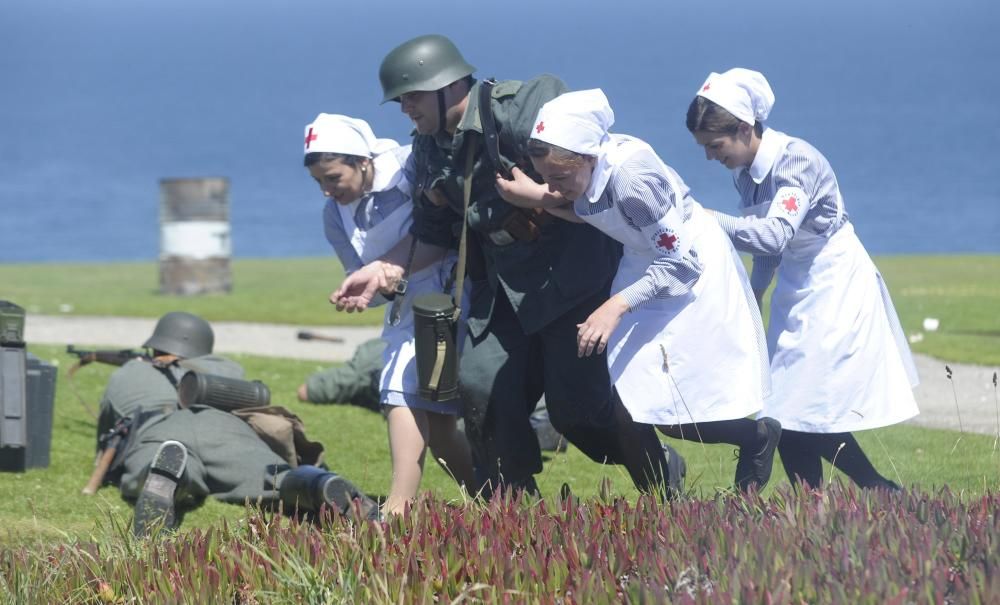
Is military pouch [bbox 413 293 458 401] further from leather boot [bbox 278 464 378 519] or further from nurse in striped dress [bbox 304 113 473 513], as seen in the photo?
leather boot [bbox 278 464 378 519]

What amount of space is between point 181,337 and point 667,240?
145 inches

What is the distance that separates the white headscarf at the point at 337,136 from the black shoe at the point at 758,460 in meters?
1.76

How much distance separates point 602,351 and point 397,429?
104 centimetres

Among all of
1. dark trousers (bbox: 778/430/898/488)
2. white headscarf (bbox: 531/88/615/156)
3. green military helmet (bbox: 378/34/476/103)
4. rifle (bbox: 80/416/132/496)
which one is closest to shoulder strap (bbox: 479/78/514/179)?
green military helmet (bbox: 378/34/476/103)

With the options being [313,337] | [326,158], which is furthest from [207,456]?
[313,337]

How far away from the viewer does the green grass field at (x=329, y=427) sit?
5855mm

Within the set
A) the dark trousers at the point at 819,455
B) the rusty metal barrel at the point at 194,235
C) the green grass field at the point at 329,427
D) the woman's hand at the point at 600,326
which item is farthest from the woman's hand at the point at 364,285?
the rusty metal barrel at the point at 194,235

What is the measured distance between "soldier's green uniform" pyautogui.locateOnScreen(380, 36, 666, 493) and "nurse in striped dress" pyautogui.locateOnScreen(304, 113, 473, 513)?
0.23 m

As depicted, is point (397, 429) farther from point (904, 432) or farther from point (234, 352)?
point (234, 352)

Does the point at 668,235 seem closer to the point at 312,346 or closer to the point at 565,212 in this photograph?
the point at 565,212

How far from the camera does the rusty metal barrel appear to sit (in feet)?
55.2

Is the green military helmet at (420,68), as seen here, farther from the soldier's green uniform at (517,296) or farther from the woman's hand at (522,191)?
the woman's hand at (522,191)

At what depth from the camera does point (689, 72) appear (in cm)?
11019

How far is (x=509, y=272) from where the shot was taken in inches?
199
